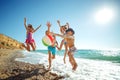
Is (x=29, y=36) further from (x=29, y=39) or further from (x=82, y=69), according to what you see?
(x=82, y=69)

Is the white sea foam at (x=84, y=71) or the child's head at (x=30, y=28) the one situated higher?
the child's head at (x=30, y=28)

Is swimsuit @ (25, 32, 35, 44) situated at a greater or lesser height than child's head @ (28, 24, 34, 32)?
lesser

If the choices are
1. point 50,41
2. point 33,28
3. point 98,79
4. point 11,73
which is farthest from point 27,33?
point 98,79

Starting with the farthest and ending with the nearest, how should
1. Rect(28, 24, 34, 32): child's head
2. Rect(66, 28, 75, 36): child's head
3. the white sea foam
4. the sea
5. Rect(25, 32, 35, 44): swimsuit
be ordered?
the sea
the white sea foam
Rect(25, 32, 35, 44): swimsuit
Rect(28, 24, 34, 32): child's head
Rect(66, 28, 75, 36): child's head

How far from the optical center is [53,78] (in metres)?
10.3

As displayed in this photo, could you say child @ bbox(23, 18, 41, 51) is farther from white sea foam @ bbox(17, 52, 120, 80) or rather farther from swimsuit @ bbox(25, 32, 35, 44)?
white sea foam @ bbox(17, 52, 120, 80)

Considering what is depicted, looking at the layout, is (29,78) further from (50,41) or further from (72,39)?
(72,39)

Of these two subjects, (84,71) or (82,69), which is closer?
(84,71)

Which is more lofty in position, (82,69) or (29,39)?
(29,39)

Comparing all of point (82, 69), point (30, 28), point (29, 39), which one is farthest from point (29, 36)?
point (82, 69)

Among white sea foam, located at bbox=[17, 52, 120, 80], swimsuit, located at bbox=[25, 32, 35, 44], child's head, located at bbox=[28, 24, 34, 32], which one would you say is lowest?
white sea foam, located at bbox=[17, 52, 120, 80]

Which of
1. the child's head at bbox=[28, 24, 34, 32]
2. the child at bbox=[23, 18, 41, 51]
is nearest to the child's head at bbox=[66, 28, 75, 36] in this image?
the child at bbox=[23, 18, 41, 51]

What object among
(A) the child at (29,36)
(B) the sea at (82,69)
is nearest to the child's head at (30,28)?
(A) the child at (29,36)

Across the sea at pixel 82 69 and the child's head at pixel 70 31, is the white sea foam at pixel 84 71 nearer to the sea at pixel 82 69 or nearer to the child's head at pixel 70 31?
the sea at pixel 82 69
